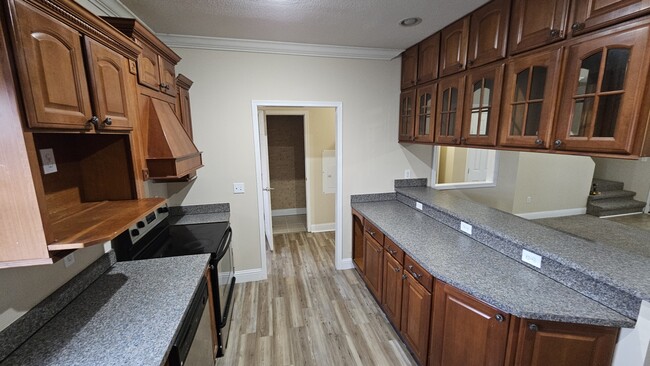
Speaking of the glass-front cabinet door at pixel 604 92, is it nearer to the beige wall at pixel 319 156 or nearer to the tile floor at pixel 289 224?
the beige wall at pixel 319 156

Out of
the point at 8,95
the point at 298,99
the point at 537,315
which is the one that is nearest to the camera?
the point at 8,95

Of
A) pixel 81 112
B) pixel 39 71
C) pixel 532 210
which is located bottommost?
pixel 532 210

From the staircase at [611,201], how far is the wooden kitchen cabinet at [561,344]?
1.68m

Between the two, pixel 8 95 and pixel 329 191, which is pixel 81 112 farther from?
pixel 329 191

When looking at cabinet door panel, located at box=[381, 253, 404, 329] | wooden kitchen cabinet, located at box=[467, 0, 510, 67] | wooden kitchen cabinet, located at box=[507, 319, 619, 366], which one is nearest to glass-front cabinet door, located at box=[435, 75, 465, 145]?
wooden kitchen cabinet, located at box=[467, 0, 510, 67]

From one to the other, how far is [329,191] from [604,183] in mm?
3360

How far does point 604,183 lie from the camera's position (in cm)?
247

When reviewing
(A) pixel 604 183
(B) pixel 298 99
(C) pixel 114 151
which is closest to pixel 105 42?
(C) pixel 114 151

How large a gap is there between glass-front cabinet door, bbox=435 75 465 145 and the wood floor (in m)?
1.81

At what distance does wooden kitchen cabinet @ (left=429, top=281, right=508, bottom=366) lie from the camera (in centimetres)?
135

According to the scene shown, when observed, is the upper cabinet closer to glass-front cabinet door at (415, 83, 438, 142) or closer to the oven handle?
the oven handle

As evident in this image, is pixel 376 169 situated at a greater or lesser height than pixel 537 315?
greater

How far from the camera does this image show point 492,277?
1.51 m

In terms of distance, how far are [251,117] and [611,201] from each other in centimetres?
361
